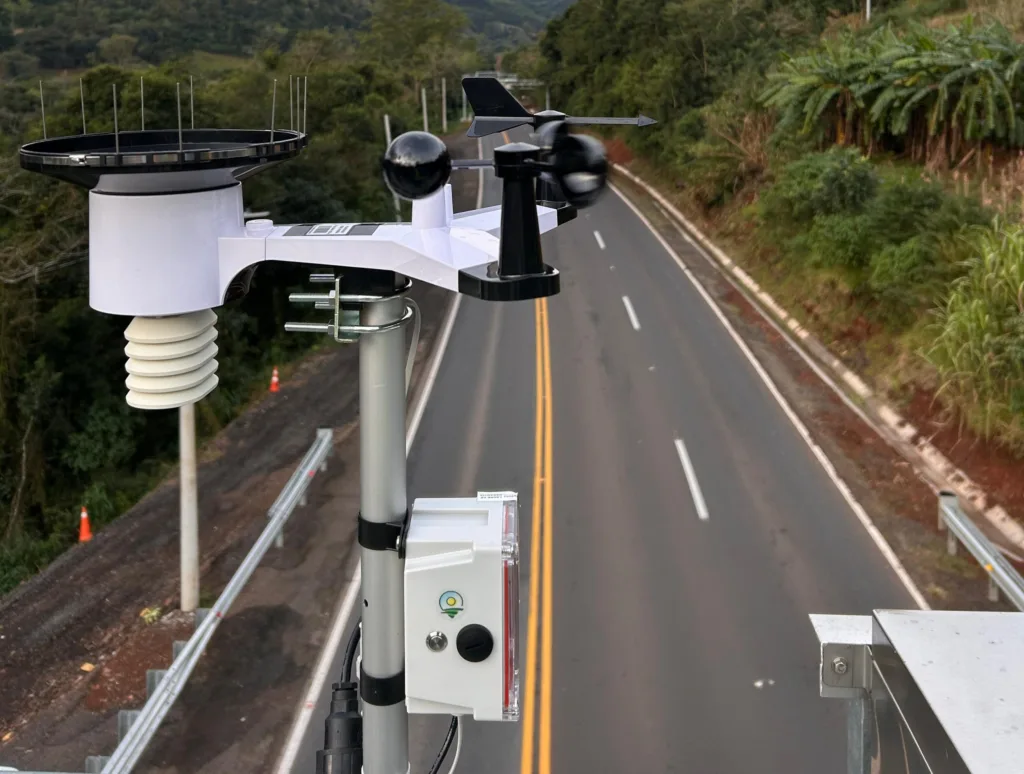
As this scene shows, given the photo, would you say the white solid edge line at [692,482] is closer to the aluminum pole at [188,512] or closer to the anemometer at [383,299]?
the aluminum pole at [188,512]

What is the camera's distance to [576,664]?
1117 cm

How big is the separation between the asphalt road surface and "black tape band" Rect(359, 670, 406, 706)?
6956 mm

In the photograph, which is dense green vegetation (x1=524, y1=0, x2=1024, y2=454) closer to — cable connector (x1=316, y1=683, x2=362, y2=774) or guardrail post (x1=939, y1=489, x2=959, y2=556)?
guardrail post (x1=939, y1=489, x2=959, y2=556)

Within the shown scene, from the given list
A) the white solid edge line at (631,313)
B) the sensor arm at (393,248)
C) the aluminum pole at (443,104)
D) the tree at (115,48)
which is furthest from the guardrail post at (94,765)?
the aluminum pole at (443,104)

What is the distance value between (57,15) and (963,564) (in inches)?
2778

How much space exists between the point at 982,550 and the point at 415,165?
1090cm

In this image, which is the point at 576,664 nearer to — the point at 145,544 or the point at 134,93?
the point at 145,544

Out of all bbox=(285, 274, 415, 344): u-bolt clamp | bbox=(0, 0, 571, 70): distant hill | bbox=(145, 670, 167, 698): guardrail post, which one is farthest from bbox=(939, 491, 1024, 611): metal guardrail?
bbox=(0, 0, 571, 70): distant hill

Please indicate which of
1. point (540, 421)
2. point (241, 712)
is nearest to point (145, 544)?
point (241, 712)

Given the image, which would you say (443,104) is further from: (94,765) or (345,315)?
(345,315)

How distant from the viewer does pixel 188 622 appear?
12.5 meters

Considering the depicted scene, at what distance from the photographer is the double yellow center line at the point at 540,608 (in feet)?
32.8

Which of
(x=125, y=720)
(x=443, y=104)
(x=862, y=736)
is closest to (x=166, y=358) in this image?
(x=862, y=736)

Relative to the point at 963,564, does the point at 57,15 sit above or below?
above
